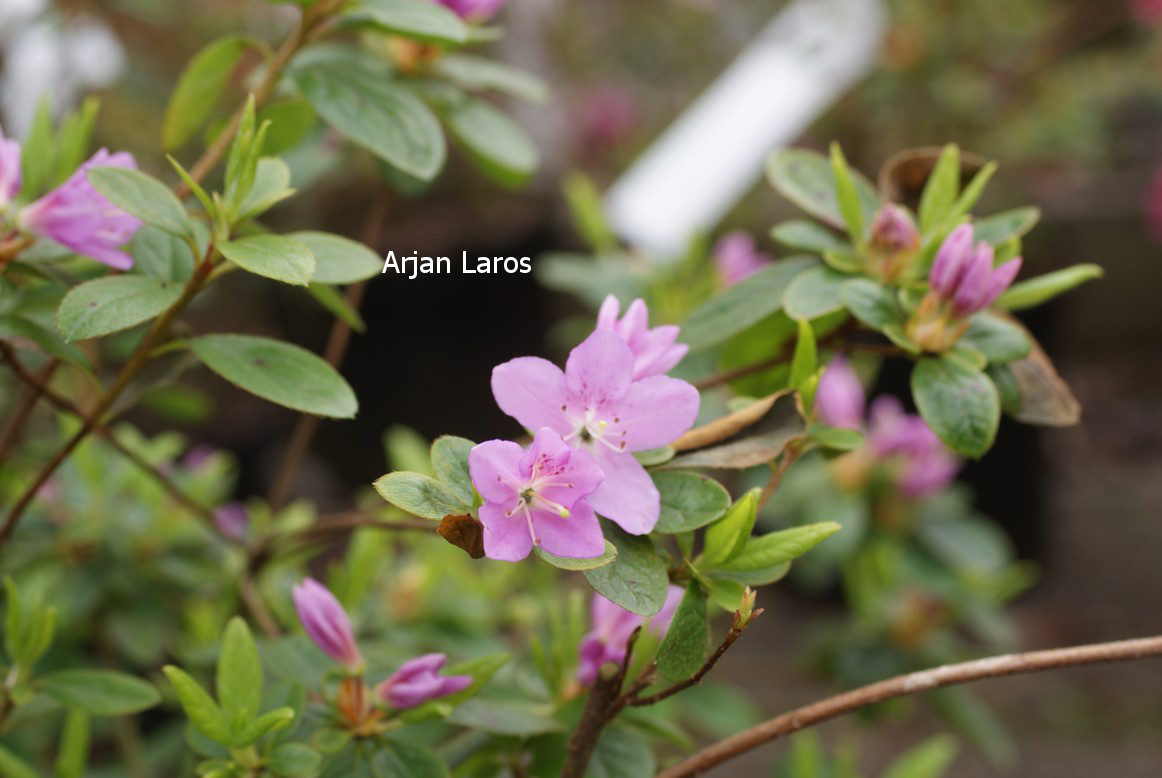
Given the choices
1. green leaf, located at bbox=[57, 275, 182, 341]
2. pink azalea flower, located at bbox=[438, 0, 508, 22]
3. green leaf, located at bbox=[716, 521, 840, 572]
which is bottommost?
green leaf, located at bbox=[716, 521, 840, 572]

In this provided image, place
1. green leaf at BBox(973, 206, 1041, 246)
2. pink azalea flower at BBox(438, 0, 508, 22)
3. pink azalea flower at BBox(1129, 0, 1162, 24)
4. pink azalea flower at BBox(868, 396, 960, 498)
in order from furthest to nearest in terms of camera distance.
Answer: pink azalea flower at BBox(1129, 0, 1162, 24), pink azalea flower at BBox(868, 396, 960, 498), pink azalea flower at BBox(438, 0, 508, 22), green leaf at BBox(973, 206, 1041, 246)

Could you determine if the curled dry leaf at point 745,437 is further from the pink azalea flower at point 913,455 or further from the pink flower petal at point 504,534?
the pink azalea flower at point 913,455

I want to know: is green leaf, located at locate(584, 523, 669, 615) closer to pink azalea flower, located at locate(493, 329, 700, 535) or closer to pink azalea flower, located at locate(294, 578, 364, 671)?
pink azalea flower, located at locate(493, 329, 700, 535)

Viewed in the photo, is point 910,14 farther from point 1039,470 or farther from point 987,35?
point 1039,470

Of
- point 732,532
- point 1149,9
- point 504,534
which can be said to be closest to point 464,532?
point 504,534

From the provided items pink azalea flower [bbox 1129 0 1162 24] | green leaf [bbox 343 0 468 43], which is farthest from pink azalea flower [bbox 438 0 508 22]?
pink azalea flower [bbox 1129 0 1162 24]

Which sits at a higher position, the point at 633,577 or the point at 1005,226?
the point at 1005,226

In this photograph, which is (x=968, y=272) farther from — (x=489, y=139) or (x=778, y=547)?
(x=489, y=139)
